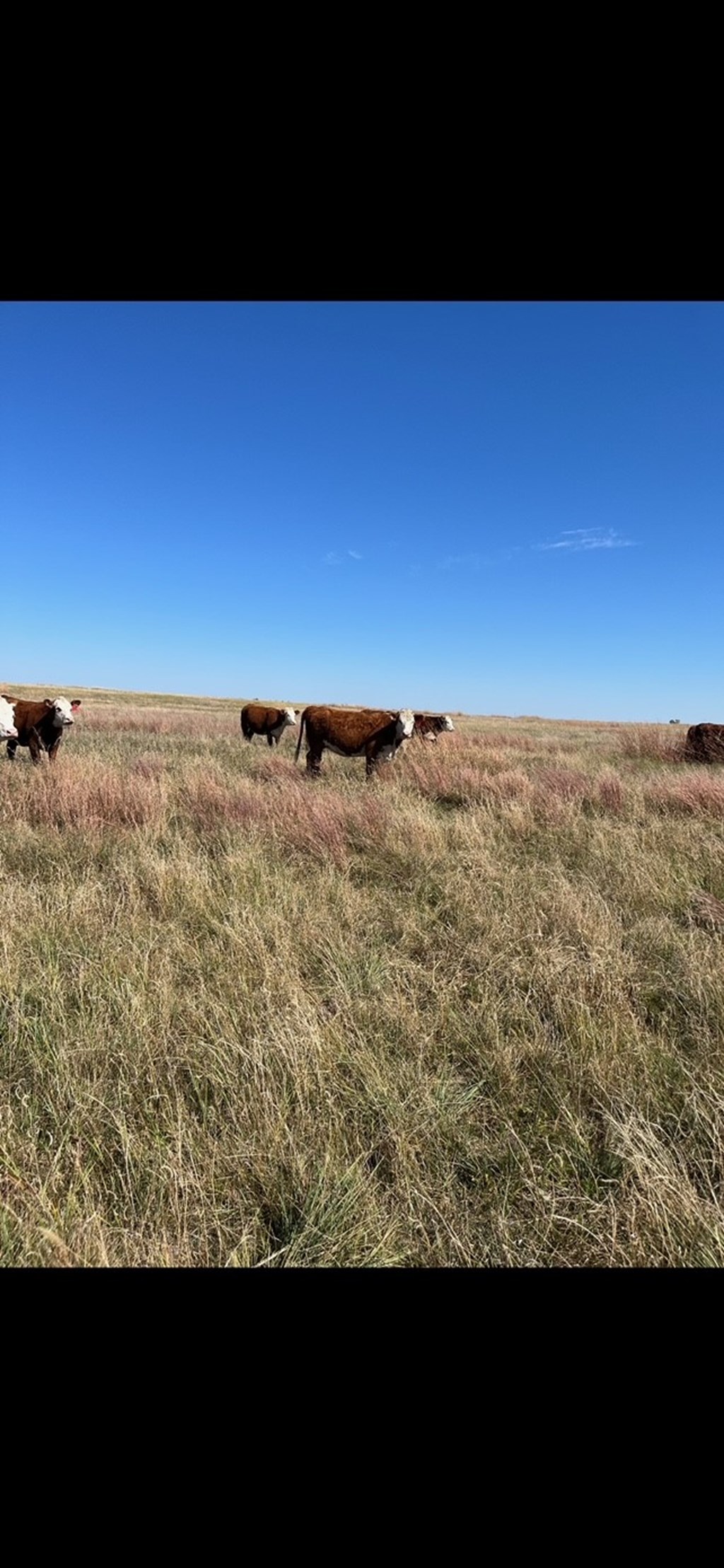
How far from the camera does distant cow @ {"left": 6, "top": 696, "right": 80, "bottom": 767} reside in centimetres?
1012

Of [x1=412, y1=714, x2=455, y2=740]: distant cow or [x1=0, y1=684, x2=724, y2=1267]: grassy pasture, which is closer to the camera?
[x1=0, y1=684, x2=724, y2=1267]: grassy pasture

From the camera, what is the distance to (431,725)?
1875 centimetres

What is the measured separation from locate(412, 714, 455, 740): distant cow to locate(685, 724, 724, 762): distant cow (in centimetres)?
674

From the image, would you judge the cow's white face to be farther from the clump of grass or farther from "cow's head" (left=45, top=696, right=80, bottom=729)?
the clump of grass

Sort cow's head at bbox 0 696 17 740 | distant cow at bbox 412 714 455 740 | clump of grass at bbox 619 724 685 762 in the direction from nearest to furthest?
1. cow's head at bbox 0 696 17 740
2. clump of grass at bbox 619 724 685 762
3. distant cow at bbox 412 714 455 740

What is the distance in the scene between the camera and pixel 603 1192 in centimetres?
177

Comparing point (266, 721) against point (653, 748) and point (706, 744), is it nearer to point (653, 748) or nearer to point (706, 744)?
point (653, 748)

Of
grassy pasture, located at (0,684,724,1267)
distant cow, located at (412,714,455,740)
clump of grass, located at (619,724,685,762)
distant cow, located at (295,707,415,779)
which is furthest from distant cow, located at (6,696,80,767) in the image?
clump of grass, located at (619,724,685,762)

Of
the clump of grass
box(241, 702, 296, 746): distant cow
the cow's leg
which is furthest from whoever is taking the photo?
box(241, 702, 296, 746): distant cow

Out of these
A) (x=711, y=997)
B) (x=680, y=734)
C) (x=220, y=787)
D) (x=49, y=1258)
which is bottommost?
(x=49, y=1258)
